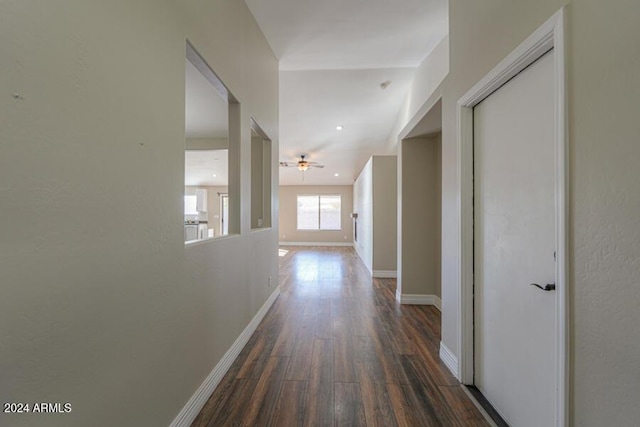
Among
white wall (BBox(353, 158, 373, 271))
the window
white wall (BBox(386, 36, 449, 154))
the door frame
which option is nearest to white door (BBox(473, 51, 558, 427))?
the door frame

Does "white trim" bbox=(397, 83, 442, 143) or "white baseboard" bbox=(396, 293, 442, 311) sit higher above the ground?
"white trim" bbox=(397, 83, 442, 143)

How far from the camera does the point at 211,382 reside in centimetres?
181

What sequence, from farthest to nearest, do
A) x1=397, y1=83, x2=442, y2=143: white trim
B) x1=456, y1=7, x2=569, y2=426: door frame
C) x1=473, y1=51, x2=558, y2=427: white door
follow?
x1=397, y1=83, x2=442, y2=143: white trim < x1=473, y1=51, x2=558, y2=427: white door < x1=456, y1=7, x2=569, y2=426: door frame

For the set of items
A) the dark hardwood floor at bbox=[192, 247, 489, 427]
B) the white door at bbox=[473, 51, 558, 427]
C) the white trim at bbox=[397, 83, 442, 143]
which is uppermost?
the white trim at bbox=[397, 83, 442, 143]

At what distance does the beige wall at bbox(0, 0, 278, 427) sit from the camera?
719 mm

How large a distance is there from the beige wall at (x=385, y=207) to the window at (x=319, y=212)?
5844mm

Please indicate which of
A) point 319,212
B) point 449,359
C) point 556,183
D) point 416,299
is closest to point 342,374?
point 449,359

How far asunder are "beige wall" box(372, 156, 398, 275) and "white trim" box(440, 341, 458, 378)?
3035 millimetres

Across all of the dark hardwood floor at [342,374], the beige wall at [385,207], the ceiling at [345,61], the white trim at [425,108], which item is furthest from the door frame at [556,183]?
the beige wall at [385,207]

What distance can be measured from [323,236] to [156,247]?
992 cm

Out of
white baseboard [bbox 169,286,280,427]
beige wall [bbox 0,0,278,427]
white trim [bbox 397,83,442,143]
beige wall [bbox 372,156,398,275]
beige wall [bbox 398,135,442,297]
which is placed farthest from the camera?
beige wall [bbox 372,156,398,275]

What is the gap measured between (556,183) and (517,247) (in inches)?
19.8

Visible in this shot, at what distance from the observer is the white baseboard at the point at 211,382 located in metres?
1.50

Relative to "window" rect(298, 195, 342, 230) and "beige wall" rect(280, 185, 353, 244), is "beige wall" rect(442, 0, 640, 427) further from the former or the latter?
"window" rect(298, 195, 342, 230)
